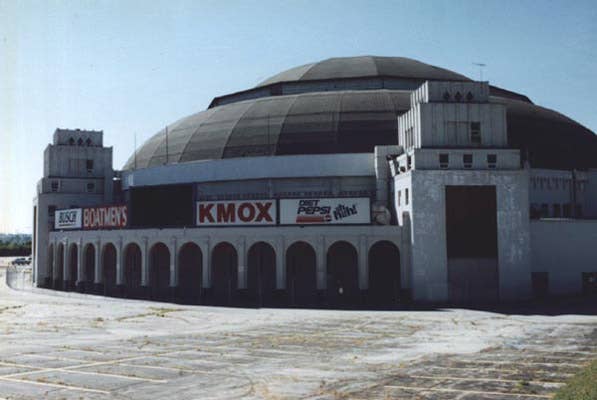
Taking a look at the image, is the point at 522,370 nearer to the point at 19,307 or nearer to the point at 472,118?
the point at 472,118

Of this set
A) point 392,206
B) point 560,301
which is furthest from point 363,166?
point 560,301

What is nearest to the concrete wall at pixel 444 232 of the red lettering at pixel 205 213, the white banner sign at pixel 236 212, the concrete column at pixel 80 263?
the white banner sign at pixel 236 212

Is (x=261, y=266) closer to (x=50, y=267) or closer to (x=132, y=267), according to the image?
(x=132, y=267)

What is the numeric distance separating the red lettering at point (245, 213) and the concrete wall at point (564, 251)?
26407 mm

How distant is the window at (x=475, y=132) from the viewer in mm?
60562

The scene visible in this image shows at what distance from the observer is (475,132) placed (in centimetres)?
6081

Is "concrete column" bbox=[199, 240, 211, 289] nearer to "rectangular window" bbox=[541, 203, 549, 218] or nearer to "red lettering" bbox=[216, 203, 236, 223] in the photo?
"red lettering" bbox=[216, 203, 236, 223]

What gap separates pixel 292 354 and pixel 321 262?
27.2 meters

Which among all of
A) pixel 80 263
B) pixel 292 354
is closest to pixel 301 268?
pixel 80 263

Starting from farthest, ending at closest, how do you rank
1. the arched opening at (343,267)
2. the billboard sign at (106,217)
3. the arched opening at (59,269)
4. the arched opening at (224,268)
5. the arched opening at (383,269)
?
the arched opening at (59,269), the billboard sign at (106,217), the arched opening at (224,268), the arched opening at (343,267), the arched opening at (383,269)

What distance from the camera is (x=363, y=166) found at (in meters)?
68.4

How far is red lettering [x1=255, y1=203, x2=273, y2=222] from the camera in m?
61.1

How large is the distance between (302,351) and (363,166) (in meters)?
37.9

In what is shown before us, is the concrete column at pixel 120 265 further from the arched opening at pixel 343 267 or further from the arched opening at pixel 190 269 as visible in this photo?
the arched opening at pixel 343 267
